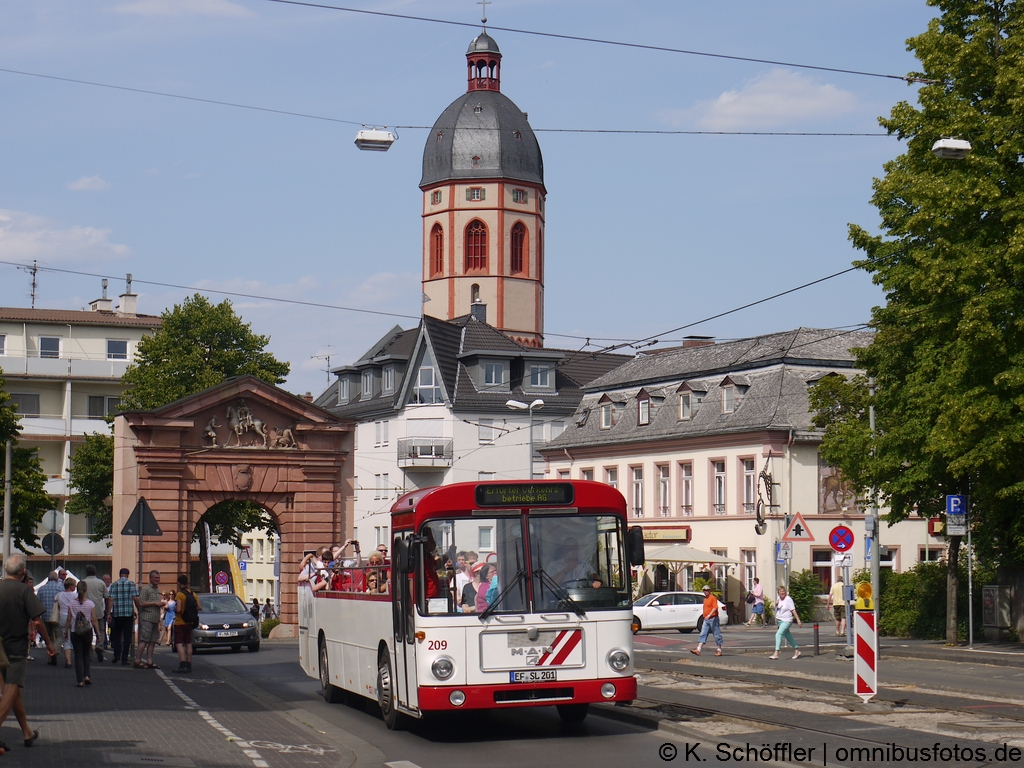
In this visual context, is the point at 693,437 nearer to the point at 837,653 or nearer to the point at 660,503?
the point at 660,503

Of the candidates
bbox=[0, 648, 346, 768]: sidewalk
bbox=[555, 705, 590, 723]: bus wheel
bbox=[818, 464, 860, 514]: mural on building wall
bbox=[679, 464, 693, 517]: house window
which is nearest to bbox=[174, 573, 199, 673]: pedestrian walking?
bbox=[0, 648, 346, 768]: sidewalk

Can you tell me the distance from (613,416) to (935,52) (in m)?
35.8

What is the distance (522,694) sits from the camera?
1460 cm

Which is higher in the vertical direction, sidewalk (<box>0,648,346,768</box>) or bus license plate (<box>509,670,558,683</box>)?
bus license plate (<box>509,670,558,683</box>)

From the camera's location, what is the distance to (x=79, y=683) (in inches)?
849

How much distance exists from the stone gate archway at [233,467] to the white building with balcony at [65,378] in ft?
134

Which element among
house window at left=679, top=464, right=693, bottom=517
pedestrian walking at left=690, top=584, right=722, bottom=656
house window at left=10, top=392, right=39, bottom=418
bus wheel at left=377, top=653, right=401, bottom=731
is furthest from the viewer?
house window at left=10, top=392, right=39, bottom=418

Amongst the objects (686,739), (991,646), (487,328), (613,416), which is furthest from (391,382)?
(686,739)

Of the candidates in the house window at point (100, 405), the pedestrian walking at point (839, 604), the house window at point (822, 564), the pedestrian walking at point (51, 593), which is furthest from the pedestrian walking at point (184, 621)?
the house window at point (100, 405)

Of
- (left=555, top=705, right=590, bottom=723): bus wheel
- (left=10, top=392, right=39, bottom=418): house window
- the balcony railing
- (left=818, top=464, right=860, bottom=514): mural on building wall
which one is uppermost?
(left=10, top=392, right=39, bottom=418): house window

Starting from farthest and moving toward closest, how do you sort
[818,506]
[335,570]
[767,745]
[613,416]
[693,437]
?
[613,416], [693,437], [818,506], [335,570], [767,745]

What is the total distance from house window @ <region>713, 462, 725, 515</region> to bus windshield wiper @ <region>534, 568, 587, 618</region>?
44.2m

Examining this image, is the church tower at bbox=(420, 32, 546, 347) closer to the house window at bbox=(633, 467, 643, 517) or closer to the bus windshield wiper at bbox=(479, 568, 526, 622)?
the house window at bbox=(633, 467, 643, 517)

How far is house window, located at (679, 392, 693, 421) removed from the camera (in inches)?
2426
